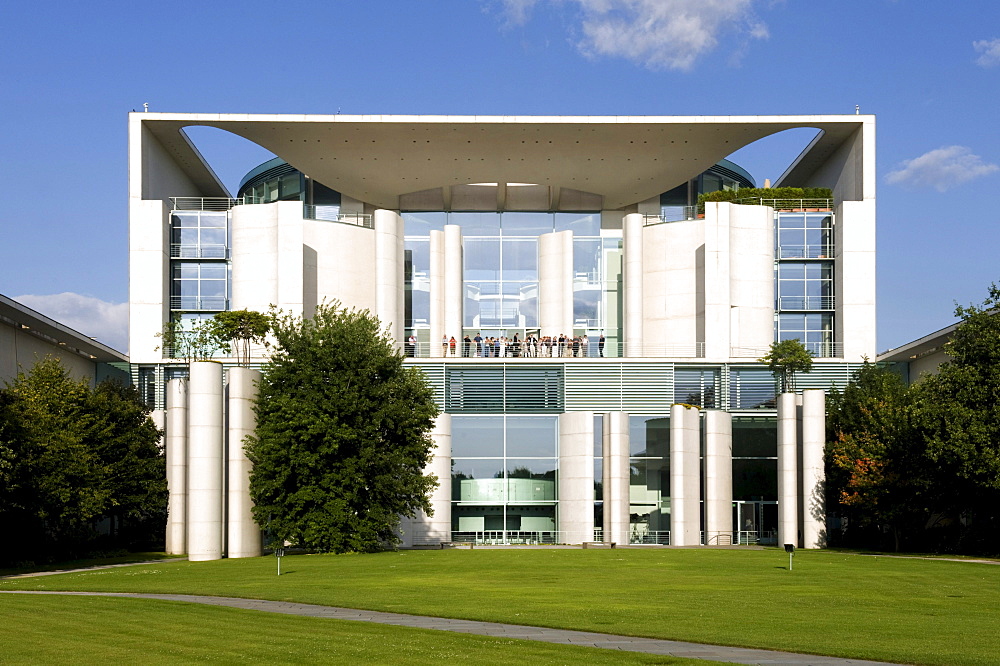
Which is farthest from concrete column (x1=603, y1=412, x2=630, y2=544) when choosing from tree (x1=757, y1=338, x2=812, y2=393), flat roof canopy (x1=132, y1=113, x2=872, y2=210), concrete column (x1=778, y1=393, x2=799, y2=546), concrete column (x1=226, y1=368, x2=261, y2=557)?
concrete column (x1=226, y1=368, x2=261, y2=557)

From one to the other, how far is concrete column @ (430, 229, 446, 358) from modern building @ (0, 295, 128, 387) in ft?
51.4

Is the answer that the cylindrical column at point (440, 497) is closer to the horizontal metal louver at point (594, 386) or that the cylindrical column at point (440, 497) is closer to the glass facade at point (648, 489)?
the horizontal metal louver at point (594, 386)

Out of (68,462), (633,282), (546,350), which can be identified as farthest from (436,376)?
(68,462)

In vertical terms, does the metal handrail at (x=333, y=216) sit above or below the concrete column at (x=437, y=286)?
above

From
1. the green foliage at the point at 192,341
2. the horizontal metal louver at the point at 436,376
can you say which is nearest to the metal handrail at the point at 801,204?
the horizontal metal louver at the point at 436,376

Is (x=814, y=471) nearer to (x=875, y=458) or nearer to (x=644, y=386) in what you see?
(x=875, y=458)

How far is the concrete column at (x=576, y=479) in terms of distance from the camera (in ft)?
169

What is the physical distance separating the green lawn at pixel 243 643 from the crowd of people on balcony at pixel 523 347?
38.9m

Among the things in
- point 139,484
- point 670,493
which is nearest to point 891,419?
point 670,493

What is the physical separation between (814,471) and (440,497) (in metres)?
15.7

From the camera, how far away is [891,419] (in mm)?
42531

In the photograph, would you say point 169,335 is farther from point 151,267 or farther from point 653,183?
point 653,183

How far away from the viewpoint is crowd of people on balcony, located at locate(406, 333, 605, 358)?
59.4 meters

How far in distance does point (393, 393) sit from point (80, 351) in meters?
19.1
